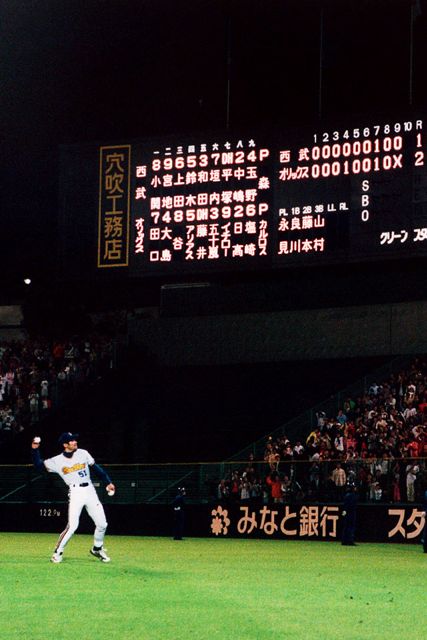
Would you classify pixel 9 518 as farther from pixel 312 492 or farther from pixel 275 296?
pixel 275 296

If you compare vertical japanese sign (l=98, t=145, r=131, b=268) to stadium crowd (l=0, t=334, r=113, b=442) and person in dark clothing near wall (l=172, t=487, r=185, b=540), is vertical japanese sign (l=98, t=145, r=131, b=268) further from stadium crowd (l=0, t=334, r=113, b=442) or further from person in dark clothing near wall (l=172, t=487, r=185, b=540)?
person in dark clothing near wall (l=172, t=487, r=185, b=540)

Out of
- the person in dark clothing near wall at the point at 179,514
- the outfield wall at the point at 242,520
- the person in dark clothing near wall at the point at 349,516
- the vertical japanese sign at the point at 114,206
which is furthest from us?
the vertical japanese sign at the point at 114,206

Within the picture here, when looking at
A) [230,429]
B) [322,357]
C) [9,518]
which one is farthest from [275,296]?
[9,518]

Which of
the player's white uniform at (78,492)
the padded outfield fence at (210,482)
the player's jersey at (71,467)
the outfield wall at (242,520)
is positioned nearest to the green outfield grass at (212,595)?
the player's white uniform at (78,492)

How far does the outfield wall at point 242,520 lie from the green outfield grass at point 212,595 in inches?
175

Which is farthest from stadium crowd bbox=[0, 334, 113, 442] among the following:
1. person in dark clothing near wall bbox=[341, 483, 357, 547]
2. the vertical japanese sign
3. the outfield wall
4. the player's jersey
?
the player's jersey

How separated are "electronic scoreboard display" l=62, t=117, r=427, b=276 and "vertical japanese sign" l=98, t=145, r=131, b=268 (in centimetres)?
3

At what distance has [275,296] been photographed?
137 ft

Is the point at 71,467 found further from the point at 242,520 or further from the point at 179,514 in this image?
the point at 242,520

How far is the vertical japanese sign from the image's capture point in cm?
3469

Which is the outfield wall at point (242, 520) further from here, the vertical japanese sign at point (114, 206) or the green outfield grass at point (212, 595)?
the vertical japanese sign at point (114, 206)

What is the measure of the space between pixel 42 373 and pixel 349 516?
770 inches

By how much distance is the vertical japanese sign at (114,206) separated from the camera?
3469cm

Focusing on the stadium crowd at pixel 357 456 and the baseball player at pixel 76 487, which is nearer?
the baseball player at pixel 76 487
